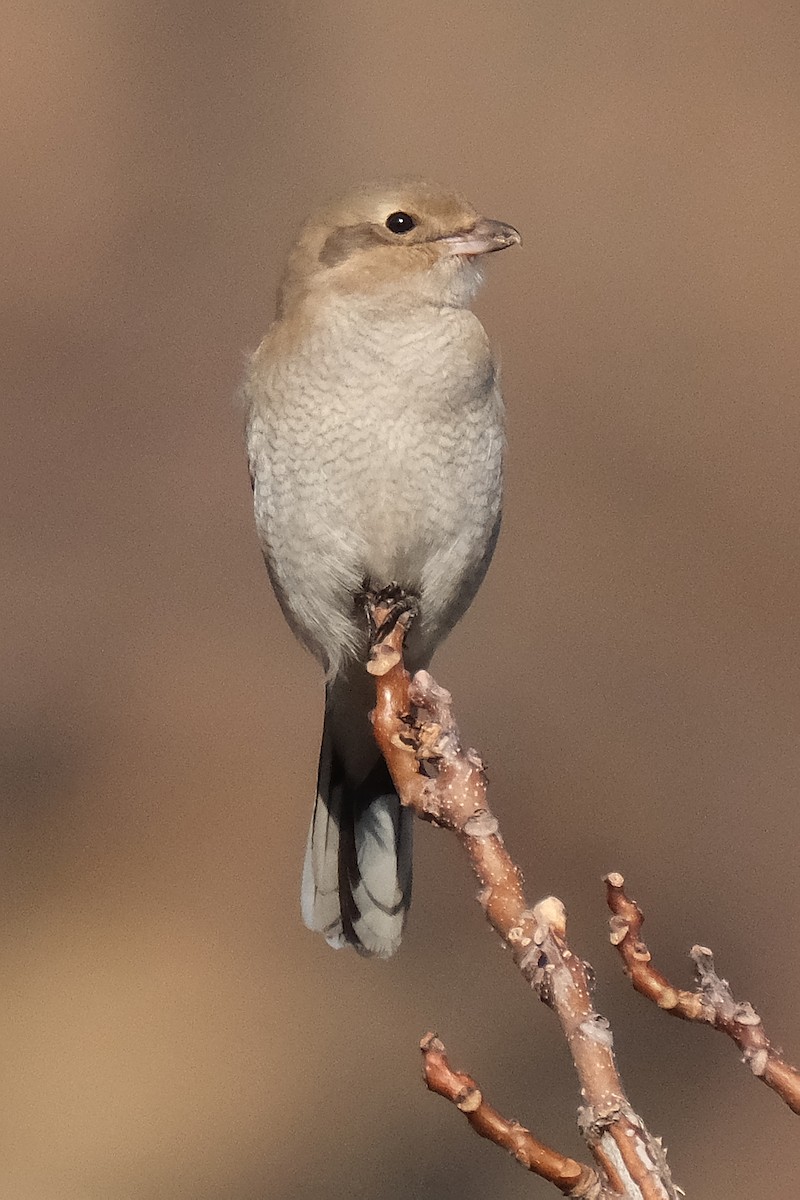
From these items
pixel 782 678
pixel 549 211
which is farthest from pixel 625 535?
pixel 549 211

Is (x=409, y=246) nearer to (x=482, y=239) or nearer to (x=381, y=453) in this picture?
(x=482, y=239)

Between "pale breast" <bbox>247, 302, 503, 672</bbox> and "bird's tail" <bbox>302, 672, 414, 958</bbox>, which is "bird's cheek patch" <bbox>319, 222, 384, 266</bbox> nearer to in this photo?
"pale breast" <bbox>247, 302, 503, 672</bbox>

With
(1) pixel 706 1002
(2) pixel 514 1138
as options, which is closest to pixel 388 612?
(1) pixel 706 1002

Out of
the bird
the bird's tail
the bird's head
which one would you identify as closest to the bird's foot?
the bird

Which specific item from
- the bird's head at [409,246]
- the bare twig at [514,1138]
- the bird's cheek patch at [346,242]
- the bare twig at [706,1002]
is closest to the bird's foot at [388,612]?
the bird's head at [409,246]

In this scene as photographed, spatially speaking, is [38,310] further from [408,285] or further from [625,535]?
[408,285]
